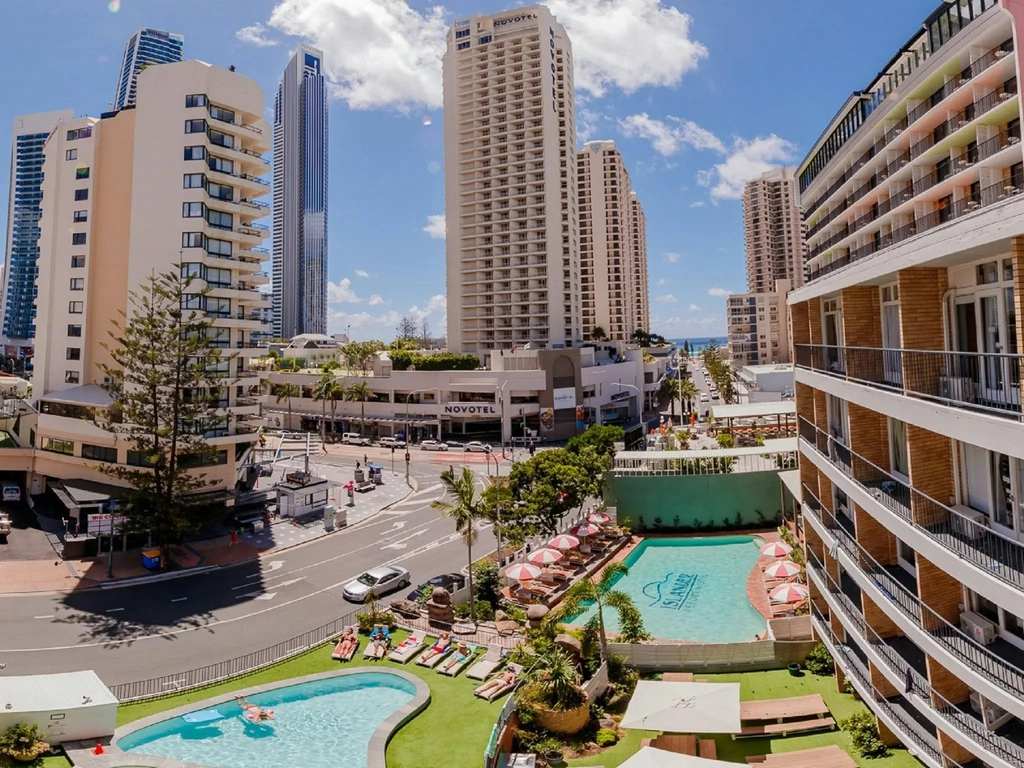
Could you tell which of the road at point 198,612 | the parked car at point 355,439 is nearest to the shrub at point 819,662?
the road at point 198,612

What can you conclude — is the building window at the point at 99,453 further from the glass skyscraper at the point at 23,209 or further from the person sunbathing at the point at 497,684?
the glass skyscraper at the point at 23,209

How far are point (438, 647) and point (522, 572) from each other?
561cm

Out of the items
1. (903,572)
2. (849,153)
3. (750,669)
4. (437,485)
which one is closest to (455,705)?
(750,669)

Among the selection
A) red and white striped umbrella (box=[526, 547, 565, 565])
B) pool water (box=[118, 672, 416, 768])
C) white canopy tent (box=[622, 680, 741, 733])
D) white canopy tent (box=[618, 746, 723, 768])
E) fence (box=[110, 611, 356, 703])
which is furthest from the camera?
red and white striped umbrella (box=[526, 547, 565, 565])

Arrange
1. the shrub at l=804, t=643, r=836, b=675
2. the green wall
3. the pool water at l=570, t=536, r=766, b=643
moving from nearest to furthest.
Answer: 1. the shrub at l=804, t=643, r=836, b=675
2. the pool water at l=570, t=536, r=766, b=643
3. the green wall

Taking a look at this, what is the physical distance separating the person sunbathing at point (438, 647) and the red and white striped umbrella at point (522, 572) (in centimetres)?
443

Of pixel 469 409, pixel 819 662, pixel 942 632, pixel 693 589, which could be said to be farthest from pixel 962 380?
pixel 469 409

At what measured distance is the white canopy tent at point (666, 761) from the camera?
13.4 m

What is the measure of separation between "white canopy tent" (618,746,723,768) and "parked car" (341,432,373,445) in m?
61.8

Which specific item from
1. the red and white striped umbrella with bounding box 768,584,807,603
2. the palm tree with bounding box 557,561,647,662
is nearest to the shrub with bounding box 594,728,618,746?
the palm tree with bounding box 557,561,647,662

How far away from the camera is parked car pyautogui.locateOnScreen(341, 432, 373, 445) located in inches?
2862

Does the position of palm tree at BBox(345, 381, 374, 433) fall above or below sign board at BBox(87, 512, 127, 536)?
above

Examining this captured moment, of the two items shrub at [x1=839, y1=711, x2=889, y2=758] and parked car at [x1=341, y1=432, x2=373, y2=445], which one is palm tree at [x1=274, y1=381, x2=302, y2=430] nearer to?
parked car at [x1=341, y1=432, x2=373, y2=445]

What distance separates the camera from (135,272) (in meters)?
38.0
